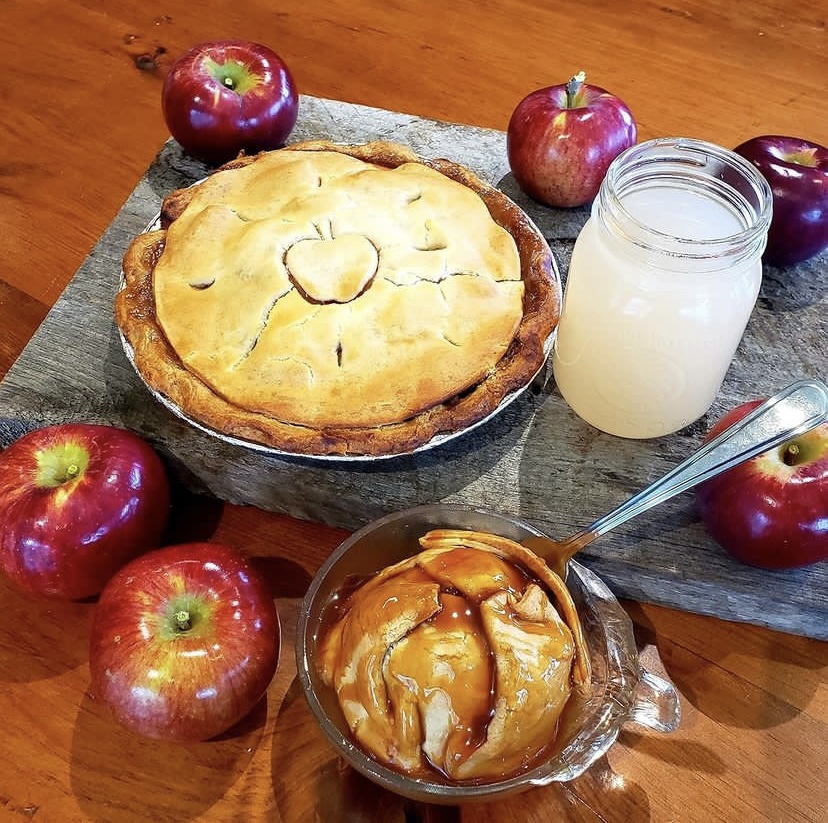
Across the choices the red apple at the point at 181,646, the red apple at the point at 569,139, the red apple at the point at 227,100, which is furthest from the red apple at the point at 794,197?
the red apple at the point at 181,646

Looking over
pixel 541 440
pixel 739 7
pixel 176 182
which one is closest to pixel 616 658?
Answer: pixel 541 440

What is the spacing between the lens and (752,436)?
715 millimetres

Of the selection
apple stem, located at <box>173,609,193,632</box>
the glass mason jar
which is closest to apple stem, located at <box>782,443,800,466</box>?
the glass mason jar

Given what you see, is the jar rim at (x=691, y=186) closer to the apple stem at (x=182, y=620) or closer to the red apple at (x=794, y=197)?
the red apple at (x=794, y=197)

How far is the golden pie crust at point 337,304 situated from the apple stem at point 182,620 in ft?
0.57

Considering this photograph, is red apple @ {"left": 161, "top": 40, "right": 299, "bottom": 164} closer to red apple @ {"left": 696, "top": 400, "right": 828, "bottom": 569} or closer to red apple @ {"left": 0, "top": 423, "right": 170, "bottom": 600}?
red apple @ {"left": 0, "top": 423, "right": 170, "bottom": 600}

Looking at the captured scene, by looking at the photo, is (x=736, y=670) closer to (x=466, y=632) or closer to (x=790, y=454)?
(x=790, y=454)

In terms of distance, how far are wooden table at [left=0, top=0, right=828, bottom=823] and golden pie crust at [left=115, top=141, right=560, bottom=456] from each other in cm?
16

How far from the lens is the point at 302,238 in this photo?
3.01 ft

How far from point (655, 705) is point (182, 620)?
414mm

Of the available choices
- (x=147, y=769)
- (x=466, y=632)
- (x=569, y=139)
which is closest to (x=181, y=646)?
(x=147, y=769)

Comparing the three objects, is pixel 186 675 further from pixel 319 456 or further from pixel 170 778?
pixel 319 456

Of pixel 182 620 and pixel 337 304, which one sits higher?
pixel 337 304

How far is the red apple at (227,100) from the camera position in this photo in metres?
1.09
